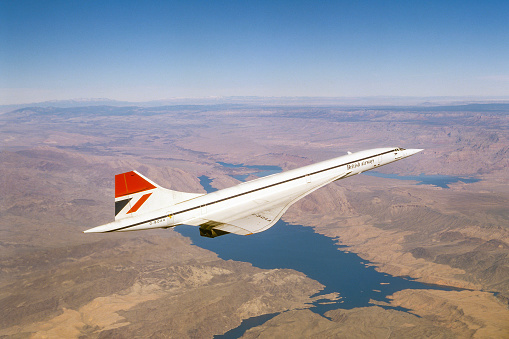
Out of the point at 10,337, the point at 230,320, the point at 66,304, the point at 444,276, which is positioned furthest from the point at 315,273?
the point at 10,337

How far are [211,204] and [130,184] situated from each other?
760cm

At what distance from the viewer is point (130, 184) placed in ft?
93.0

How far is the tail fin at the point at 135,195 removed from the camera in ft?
92.1

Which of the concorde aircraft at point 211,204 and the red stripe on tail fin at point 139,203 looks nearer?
the concorde aircraft at point 211,204

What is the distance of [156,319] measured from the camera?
10606 centimetres

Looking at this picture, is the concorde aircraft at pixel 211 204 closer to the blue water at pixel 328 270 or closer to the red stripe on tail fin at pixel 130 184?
the red stripe on tail fin at pixel 130 184

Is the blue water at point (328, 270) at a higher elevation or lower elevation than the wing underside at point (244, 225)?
lower

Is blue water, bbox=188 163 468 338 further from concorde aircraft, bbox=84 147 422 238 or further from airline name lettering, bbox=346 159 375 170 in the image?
concorde aircraft, bbox=84 147 422 238

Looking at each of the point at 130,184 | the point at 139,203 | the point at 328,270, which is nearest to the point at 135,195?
the point at 139,203

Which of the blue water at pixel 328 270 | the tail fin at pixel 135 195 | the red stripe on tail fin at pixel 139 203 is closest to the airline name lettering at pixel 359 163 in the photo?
the tail fin at pixel 135 195

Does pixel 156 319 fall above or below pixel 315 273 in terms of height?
above

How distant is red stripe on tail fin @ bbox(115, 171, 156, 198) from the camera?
1097 inches

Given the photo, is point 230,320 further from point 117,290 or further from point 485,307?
point 485,307

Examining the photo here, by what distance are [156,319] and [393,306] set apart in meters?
85.3
